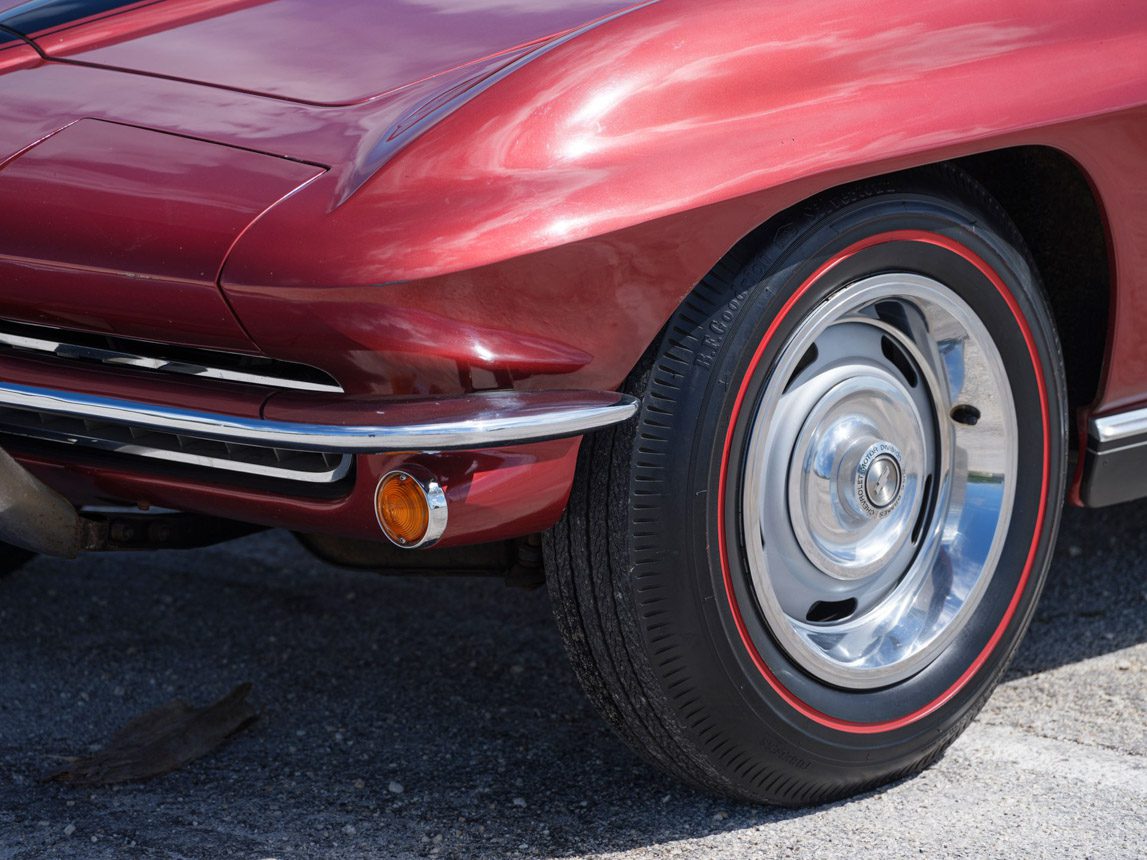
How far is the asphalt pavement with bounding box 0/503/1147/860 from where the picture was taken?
94.7 inches

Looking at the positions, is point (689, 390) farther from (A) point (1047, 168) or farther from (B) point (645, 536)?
(A) point (1047, 168)

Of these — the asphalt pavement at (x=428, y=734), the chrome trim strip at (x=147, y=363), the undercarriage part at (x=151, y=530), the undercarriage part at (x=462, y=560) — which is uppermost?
the chrome trim strip at (x=147, y=363)

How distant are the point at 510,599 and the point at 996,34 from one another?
1.76 m

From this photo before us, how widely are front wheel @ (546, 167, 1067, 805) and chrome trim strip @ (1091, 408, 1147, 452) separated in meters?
0.09

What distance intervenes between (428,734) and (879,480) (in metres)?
0.99

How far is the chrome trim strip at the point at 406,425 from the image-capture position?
6.62 feet

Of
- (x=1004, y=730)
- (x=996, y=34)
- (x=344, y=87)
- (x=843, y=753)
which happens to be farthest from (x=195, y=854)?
(x=996, y=34)

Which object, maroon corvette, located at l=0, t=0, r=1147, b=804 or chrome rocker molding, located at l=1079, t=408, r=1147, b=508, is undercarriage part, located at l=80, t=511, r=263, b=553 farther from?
chrome rocker molding, located at l=1079, t=408, r=1147, b=508

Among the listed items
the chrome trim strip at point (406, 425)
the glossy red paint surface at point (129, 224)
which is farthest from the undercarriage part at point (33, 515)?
the glossy red paint surface at point (129, 224)

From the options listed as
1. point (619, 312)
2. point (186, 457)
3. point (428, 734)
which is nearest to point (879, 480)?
point (619, 312)

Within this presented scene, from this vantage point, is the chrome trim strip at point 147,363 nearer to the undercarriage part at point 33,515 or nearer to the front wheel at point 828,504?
the undercarriage part at point 33,515

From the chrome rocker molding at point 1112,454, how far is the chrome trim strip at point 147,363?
1.45 m

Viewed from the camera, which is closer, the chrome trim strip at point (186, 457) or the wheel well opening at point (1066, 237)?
the chrome trim strip at point (186, 457)

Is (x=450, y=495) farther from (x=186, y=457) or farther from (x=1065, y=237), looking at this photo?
(x=1065, y=237)
